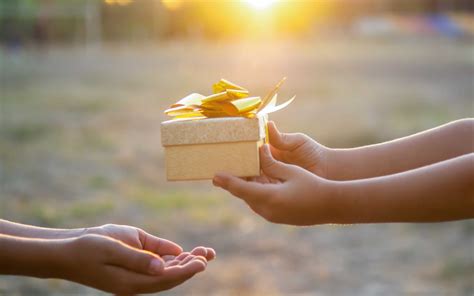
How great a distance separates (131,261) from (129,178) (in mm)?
5662

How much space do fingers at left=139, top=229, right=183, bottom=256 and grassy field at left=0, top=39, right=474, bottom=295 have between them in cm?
264

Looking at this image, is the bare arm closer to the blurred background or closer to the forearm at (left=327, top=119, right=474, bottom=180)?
the forearm at (left=327, top=119, right=474, bottom=180)

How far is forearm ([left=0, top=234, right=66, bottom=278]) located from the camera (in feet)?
6.08

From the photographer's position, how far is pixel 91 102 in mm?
11297

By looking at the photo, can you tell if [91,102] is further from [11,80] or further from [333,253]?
[333,253]

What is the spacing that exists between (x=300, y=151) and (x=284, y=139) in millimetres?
70

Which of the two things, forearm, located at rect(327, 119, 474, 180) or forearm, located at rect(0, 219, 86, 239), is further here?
forearm, located at rect(327, 119, 474, 180)

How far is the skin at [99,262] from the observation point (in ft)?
5.93

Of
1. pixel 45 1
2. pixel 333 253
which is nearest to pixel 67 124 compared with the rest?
pixel 333 253

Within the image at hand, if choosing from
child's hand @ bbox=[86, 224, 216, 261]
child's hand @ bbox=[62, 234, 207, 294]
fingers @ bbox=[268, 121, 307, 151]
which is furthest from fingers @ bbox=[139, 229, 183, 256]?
fingers @ bbox=[268, 121, 307, 151]

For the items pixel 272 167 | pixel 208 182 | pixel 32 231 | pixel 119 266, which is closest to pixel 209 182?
pixel 208 182

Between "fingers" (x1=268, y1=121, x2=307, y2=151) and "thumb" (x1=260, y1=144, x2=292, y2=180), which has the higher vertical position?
"fingers" (x1=268, y1=121, x2=307, y2=151)

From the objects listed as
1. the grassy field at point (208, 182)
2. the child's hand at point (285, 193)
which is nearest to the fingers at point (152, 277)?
the child's hand at point (285, 193)

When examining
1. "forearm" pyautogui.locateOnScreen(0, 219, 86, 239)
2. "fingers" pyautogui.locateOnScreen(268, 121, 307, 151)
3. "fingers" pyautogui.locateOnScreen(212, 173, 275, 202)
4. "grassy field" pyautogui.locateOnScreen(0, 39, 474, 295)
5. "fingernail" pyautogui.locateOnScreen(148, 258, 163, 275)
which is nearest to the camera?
"fingernail" pyautogui.locateOnScreen(148, 258, 163, 275)
